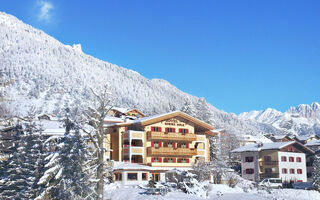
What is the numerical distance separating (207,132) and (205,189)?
27790 mm

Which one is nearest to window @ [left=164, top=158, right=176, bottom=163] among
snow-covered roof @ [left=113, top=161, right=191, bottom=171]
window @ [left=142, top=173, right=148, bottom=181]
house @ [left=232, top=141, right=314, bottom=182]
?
snow-covered roof @ [left=113, top=161, right=191, bottom=171]

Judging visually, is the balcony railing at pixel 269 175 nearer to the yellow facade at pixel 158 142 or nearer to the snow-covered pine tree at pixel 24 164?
the yellow facade at pixel 158 142

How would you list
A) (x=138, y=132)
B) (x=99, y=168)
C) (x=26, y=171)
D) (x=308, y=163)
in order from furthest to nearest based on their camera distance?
(x=308, y=163)
(x=138, y=132)
(x=26, y=171)
(x=99, y=168)

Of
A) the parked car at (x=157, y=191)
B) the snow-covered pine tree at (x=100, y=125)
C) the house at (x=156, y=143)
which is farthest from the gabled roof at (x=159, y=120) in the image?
the snow-covered pine tree at (x=100, y=125)

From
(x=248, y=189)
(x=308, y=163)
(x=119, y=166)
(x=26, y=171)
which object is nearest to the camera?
(x=26, y=171)

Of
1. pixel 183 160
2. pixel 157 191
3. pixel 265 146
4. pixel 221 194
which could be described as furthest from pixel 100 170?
pixel 265 146

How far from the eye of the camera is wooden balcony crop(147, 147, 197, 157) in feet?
Result: 226

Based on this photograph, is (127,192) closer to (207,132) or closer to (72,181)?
(72,181)

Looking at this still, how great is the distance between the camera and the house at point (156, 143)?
6875 centimetres

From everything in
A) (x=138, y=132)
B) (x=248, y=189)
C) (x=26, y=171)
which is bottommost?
(x=248, y=189)

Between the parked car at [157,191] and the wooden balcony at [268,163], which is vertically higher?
the wooden balcony at [268,163]

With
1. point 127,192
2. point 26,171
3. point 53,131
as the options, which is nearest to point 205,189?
point 127,192

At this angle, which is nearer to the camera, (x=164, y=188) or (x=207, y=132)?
(x=164, y=188)

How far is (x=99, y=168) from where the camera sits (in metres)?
31.7
